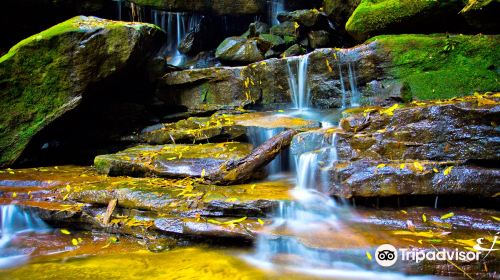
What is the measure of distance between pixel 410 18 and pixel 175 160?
6.28m

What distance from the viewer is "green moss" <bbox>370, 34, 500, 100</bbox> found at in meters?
6.75

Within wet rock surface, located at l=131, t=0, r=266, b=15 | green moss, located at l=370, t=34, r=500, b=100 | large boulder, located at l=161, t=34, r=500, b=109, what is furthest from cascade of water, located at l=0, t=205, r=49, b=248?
wet rock surface, located at l=131, t=0, r=266, b=15

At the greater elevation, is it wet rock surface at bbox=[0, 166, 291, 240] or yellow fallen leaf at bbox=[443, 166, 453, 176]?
yellow fallen leaf at bbox=[443, 166, 453, 176]

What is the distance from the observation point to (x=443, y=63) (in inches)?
281

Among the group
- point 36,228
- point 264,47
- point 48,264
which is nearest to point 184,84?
point 264,47

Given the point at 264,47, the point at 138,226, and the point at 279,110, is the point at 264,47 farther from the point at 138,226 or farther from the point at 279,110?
the point at 138,226

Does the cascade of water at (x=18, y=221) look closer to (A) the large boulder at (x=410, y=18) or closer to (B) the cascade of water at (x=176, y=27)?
(A) the large boulder at (x=410, y=18)

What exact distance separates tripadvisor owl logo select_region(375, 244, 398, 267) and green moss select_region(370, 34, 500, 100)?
177 inches

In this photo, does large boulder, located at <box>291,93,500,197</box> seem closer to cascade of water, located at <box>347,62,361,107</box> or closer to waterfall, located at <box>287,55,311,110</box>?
cascade of water, located at <box>347,62,361,107</box>

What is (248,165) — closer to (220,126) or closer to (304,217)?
(304,217)

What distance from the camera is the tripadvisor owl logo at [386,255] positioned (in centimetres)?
350

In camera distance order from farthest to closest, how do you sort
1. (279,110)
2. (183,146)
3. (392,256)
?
(279,110), (183,146), (392,256)

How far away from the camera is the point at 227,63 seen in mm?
11078

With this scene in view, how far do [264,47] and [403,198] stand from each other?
7.88m
